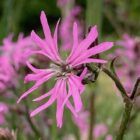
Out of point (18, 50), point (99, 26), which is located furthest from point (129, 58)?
point (18, 50)

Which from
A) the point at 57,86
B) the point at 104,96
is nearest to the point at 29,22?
the point at 104,96

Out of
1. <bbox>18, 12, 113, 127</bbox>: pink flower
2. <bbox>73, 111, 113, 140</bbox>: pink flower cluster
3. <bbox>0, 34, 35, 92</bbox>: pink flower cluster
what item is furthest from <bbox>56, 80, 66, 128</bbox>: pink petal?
<bbox>73, 111, 113, 140</bbox>: pink flower cluster

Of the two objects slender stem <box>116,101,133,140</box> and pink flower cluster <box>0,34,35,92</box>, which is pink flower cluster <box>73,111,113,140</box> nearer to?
pink flower cluster <box>0,34,35,92</box>

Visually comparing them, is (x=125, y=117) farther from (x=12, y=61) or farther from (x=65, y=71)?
(x=12, y=61)

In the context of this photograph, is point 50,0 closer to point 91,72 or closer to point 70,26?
point 70,26

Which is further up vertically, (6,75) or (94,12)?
(94,12)

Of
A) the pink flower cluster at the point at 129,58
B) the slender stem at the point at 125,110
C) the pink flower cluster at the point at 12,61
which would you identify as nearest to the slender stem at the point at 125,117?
the slender stem at the point at 125,110

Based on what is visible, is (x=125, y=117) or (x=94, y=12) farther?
(x=94, y=12)
